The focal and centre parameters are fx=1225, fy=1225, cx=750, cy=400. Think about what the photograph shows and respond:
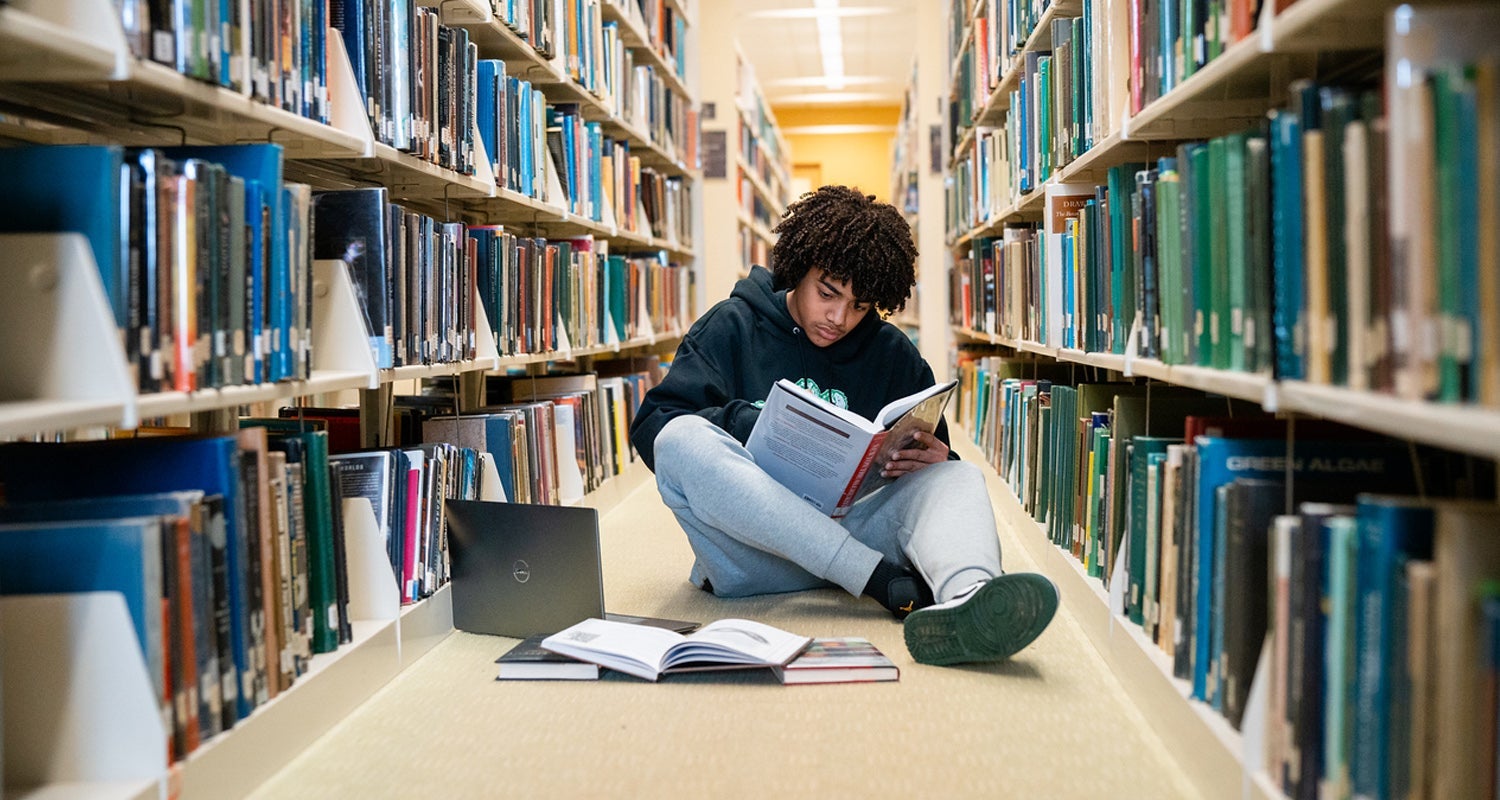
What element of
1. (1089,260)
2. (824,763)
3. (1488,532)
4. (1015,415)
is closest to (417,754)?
(824,763)

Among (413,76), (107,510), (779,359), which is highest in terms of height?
(413,76)

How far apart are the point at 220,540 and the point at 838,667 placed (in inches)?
36.9

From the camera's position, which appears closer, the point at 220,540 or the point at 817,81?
the point at 220,540

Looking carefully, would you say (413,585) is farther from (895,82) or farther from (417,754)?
(895,82)

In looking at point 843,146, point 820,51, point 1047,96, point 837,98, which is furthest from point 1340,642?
point 843,146

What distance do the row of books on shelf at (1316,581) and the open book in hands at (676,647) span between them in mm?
556

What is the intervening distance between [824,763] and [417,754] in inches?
21.2

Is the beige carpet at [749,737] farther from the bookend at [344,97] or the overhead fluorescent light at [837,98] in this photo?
the overhead fluorescent light at [837,98]

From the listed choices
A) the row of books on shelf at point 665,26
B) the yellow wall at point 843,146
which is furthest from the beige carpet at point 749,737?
the yellow wall at point 843,146

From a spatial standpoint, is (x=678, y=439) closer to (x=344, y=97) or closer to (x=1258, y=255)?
(x=344, y=97)

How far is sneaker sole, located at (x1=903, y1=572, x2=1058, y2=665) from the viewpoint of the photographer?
5.89 ft

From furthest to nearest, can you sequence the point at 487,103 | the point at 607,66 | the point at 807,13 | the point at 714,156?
the point at 807,13
the point at 714,156
the point at 607,66
the point at 487,103

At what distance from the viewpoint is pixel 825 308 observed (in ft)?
8.10

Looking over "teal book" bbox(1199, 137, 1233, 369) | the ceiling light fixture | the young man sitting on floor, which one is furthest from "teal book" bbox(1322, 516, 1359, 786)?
the ceiling light fixture
